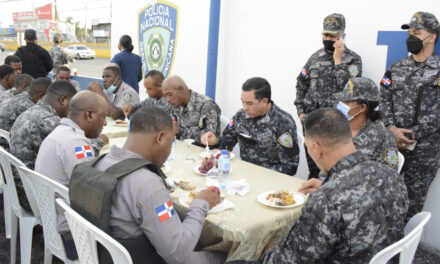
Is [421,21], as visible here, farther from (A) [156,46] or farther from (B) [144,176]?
(A) [156,46]

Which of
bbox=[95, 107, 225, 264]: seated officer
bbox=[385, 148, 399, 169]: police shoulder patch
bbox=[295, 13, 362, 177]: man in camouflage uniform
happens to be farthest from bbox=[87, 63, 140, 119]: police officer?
bbox=[385, 148, 399, 169]: police shoulder patch

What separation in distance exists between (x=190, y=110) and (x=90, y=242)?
2.53 meters

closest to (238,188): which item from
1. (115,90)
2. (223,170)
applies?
(223,170)

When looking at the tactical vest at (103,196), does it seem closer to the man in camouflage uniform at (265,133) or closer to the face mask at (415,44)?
the man in camouflage uniform at (265,133)

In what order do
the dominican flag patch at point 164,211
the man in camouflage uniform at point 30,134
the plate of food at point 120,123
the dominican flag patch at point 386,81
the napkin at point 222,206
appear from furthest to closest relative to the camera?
1. the plate of food at point 120,123
2. the dominican flag patch at point 386,81
3. the man in camouflage uniform at point 30,134
4. the napkin at point 222,206
5. the dominican flag patch at point 164,211

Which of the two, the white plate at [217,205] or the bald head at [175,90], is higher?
the bald head at [175,90]

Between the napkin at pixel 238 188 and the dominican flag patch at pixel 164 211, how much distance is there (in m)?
0.75

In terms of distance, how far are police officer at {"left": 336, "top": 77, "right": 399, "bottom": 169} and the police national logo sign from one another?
14.3 ft

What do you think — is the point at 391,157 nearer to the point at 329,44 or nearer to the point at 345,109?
the point at 345,109

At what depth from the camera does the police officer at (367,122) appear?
2.44m

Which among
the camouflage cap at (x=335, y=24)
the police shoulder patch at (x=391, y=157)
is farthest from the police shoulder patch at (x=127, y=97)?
the police shoulder patch at (x=391, y=157)

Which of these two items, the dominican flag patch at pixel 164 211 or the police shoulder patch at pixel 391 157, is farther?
the police shoulder patch at pixel 391 157

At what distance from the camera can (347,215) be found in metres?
1.42

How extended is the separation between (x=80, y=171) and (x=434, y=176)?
118 inches
